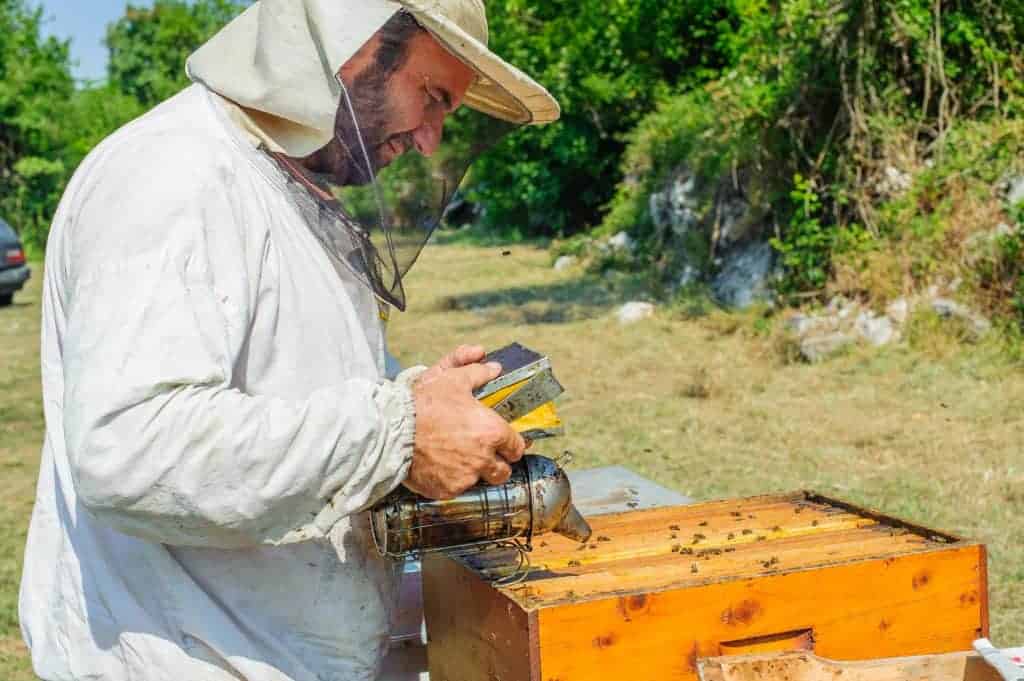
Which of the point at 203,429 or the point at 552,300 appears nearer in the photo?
the point at 203,429

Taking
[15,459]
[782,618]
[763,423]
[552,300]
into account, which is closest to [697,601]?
[782,618]

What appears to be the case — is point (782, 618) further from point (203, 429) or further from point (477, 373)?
point (203, 429)

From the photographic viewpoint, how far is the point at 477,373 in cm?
153

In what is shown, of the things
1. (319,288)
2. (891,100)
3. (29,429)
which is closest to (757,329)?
(891,100)

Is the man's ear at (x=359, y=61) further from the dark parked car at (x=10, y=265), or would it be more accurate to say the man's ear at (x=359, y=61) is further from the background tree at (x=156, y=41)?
the background tree at (x=156, y=41)

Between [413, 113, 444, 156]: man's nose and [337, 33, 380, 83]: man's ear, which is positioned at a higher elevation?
[337, 33, 380, 83]: man's ear

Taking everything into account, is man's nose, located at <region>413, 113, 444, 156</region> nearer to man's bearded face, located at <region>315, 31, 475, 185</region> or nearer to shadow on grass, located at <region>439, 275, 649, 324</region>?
man's bearded face, located at <region>315, 31, 475, 185</region>

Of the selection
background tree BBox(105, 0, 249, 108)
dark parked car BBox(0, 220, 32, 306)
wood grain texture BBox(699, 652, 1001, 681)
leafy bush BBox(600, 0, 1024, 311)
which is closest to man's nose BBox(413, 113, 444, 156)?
wood grain texture BBox(699, 652, 1001, 681)

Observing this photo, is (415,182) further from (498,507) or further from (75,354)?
(75,354)

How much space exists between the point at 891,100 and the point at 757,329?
1680 millimetres

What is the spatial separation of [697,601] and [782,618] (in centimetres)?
13

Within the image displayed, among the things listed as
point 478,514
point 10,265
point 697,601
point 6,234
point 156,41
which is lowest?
point 10,265

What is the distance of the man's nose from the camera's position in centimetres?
180

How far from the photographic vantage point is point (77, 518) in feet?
5.23
